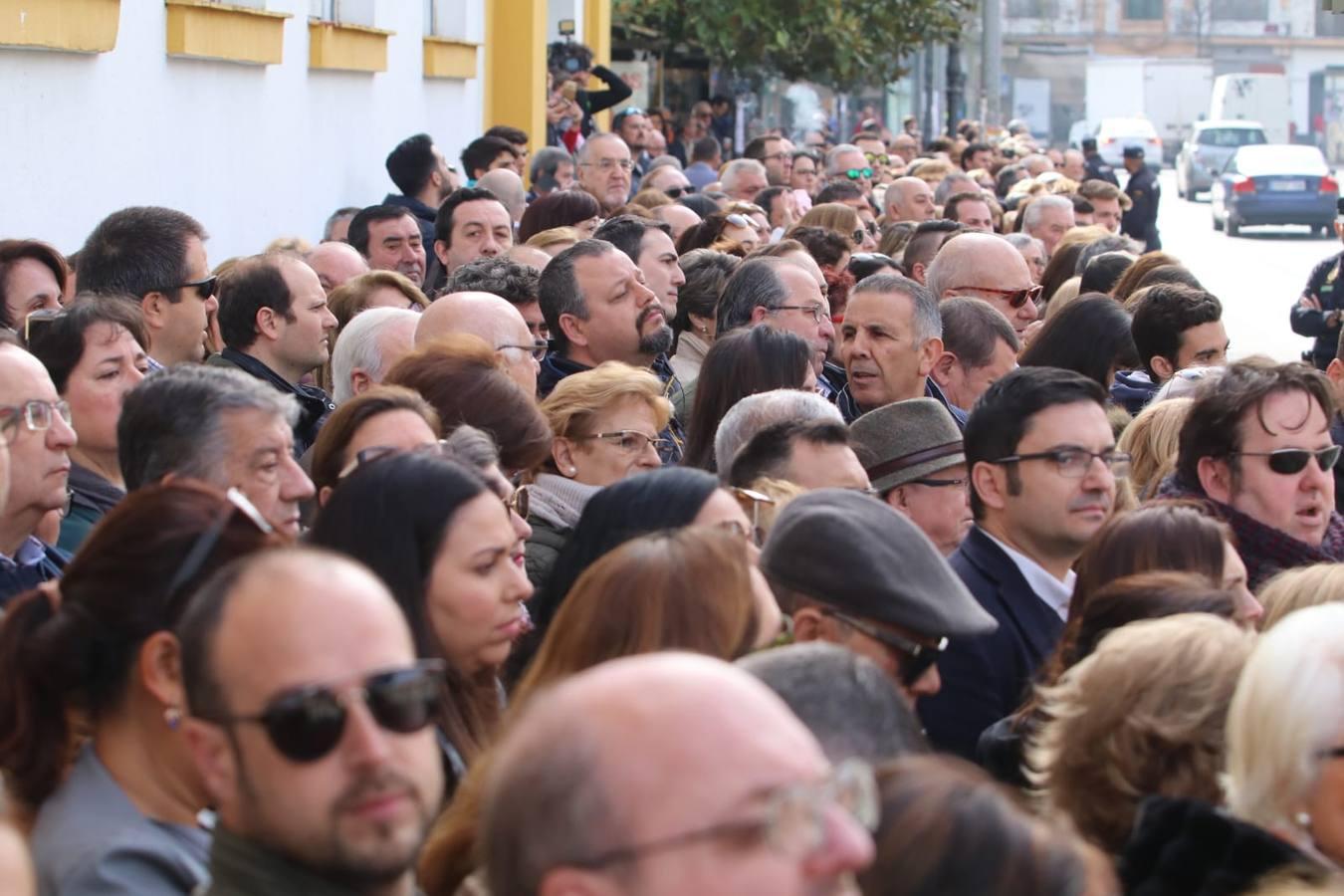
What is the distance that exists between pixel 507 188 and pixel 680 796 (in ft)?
32.0

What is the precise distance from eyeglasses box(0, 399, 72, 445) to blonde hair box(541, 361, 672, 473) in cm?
135

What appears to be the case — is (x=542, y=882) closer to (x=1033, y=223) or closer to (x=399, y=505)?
(x=399, y=505)

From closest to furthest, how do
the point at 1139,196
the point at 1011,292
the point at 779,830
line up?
the point at 779,830 → the point at 1011,292 → the point at 1139,196

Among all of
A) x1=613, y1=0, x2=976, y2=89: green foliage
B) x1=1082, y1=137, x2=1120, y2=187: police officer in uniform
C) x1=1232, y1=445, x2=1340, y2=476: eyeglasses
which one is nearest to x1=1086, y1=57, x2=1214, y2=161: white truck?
x1=1082, y1=137, x2=1120, y2=187: police officer in uniform

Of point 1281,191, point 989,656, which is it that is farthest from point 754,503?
point 1281,191

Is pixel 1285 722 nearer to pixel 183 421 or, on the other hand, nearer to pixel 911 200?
pixel 183 421

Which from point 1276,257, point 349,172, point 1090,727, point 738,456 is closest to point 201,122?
point 349,172

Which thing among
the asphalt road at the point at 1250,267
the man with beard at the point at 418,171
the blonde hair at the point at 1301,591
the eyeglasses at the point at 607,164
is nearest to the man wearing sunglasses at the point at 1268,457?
the blonde hair at the point at 1301,591

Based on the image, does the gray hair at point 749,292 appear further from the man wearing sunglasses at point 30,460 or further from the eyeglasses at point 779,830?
the eyeglasses at point 779,830

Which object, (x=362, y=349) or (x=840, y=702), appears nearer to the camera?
(x=840, y=702)

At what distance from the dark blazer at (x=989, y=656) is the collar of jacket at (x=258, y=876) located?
209 centimetres

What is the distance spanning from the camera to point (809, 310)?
302 inches

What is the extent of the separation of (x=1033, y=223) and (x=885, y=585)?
969cm

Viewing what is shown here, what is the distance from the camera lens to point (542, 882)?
2203 millimetres
